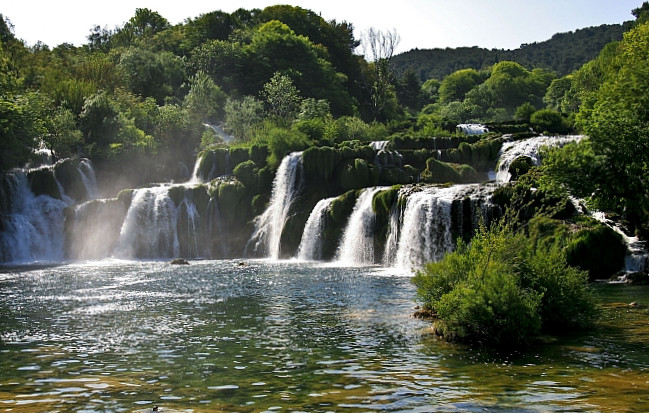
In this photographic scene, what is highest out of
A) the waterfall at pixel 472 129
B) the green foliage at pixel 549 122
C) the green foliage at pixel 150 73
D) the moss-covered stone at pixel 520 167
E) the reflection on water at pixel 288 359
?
the green foliage at pixel 150 73

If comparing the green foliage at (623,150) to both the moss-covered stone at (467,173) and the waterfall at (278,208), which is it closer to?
the moss-covered stone at (467,173)

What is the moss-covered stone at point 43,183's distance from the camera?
2090 inches

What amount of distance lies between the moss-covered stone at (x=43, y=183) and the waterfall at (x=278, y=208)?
1783cm

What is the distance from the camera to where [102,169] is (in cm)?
6022

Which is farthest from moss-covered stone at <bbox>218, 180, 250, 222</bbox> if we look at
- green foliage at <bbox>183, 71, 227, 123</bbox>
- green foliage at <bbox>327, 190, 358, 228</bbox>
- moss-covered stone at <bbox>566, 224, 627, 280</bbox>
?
moss-covered stone at <bbox>566, 224, 627, 280</bbox>

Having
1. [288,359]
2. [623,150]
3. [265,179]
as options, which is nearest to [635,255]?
[623,150]

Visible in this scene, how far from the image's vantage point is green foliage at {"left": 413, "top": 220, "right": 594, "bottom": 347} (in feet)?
51.5

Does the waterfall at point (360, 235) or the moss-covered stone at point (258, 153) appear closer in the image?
the waterfall at point (360, 235)

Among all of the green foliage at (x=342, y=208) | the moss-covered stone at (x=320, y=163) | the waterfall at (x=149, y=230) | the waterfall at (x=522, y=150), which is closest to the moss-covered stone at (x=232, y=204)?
the waterfall at (x=149, y=230)

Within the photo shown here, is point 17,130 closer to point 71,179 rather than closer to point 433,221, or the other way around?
point 71,179

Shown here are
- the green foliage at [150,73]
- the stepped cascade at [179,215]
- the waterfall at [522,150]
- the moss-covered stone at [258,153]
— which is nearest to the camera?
the stepped cascade at [179,215]

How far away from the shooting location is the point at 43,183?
53.5m

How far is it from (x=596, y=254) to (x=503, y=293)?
15956mm

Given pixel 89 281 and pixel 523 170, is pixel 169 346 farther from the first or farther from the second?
pixel 523 170
